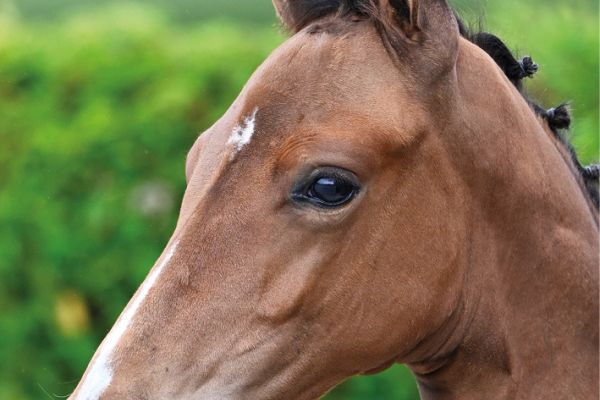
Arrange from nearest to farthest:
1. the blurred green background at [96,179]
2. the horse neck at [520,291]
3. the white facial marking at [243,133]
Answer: the white facial marking at [243,133], the horse neck at [520,291], the blurred green background at [96,179]

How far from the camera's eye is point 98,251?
6996mm

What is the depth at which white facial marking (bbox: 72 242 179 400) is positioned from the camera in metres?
2.65

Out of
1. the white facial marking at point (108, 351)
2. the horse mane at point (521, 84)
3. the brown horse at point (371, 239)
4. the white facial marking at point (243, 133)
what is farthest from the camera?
the horse mane at point (521, 84)

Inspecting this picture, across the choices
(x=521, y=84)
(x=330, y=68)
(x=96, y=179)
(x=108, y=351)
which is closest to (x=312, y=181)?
(x=330, y=68)

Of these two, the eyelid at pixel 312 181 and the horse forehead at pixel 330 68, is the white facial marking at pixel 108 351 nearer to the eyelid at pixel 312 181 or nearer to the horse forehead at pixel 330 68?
the eyelid at pixel 312 181

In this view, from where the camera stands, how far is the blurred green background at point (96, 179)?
6973mm

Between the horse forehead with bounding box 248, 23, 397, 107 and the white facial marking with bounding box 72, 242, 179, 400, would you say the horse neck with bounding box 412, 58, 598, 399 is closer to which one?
the horse forehead with bounding box 248, 23, 397, 107

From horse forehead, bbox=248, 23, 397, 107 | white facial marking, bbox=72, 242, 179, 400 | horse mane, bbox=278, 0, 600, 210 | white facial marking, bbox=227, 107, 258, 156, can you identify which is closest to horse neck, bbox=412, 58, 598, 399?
horse mane, bbox=278, 0, 600, 210

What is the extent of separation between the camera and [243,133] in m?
2.96

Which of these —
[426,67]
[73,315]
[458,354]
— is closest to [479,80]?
[426,67]

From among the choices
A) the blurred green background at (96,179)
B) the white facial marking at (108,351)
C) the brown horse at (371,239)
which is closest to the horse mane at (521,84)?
the brown horse at (371,239)

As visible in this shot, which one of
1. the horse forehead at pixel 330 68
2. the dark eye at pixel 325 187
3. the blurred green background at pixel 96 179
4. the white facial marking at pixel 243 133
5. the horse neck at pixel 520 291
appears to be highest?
the horse forehead at pixel 330 68

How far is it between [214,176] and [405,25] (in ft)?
2.39

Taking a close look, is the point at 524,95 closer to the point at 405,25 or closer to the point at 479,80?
the point at 479,80
